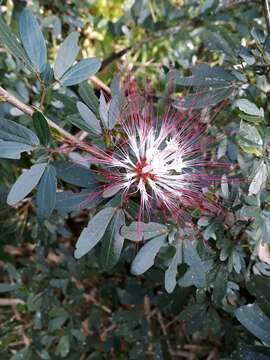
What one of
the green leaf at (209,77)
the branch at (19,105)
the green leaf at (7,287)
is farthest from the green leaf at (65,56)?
the green leaf at (7,287)

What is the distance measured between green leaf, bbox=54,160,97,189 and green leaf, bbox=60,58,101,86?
0.18m

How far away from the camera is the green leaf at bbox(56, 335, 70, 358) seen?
1647 millimetres

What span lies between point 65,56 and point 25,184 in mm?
314

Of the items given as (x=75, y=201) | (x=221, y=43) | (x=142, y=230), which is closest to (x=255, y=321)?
(x=142, y=230)

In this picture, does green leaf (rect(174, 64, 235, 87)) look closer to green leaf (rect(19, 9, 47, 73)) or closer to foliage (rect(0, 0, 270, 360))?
foliage (rect(0, 0, 270, 360))

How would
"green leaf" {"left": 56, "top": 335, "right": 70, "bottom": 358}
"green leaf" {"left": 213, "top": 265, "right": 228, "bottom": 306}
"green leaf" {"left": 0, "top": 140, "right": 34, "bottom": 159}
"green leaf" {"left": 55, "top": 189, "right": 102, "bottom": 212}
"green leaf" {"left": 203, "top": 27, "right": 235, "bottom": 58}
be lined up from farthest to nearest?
"green leaf" {"left": 56, "top": 335, "right": 70, "bottom": 358}
"green leaf" {"left": 203, "top": 27, "right": 235, "bottom": 58}
"green leaf" {"left": 213, "top": 265, "right": 228, "bottom": 306}
"green leaf" {"left": 55, "top": 189, "right": 102, "bottom": 212}
"green leaf" {"left": 0, "top": 140, "right": 34, "bottom": 159}

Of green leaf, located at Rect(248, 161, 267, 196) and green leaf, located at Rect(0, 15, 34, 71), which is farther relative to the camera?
green leaf, located at Rect(248, 161, 267, 196)

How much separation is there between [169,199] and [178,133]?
164 mm

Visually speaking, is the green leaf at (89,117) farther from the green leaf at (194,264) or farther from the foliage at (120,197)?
the green leaf at (194,264)

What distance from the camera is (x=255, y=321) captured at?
103 centimetres

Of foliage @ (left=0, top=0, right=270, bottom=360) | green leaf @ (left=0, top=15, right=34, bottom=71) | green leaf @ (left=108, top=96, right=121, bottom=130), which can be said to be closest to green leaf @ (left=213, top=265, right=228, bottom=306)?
foliage @ (left=0, top=0, right=270, bottom=360)

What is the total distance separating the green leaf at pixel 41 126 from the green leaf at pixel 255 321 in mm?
518

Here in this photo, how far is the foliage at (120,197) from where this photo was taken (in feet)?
3.59

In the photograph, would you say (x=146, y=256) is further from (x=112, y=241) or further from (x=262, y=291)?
(x=262, y=291)
